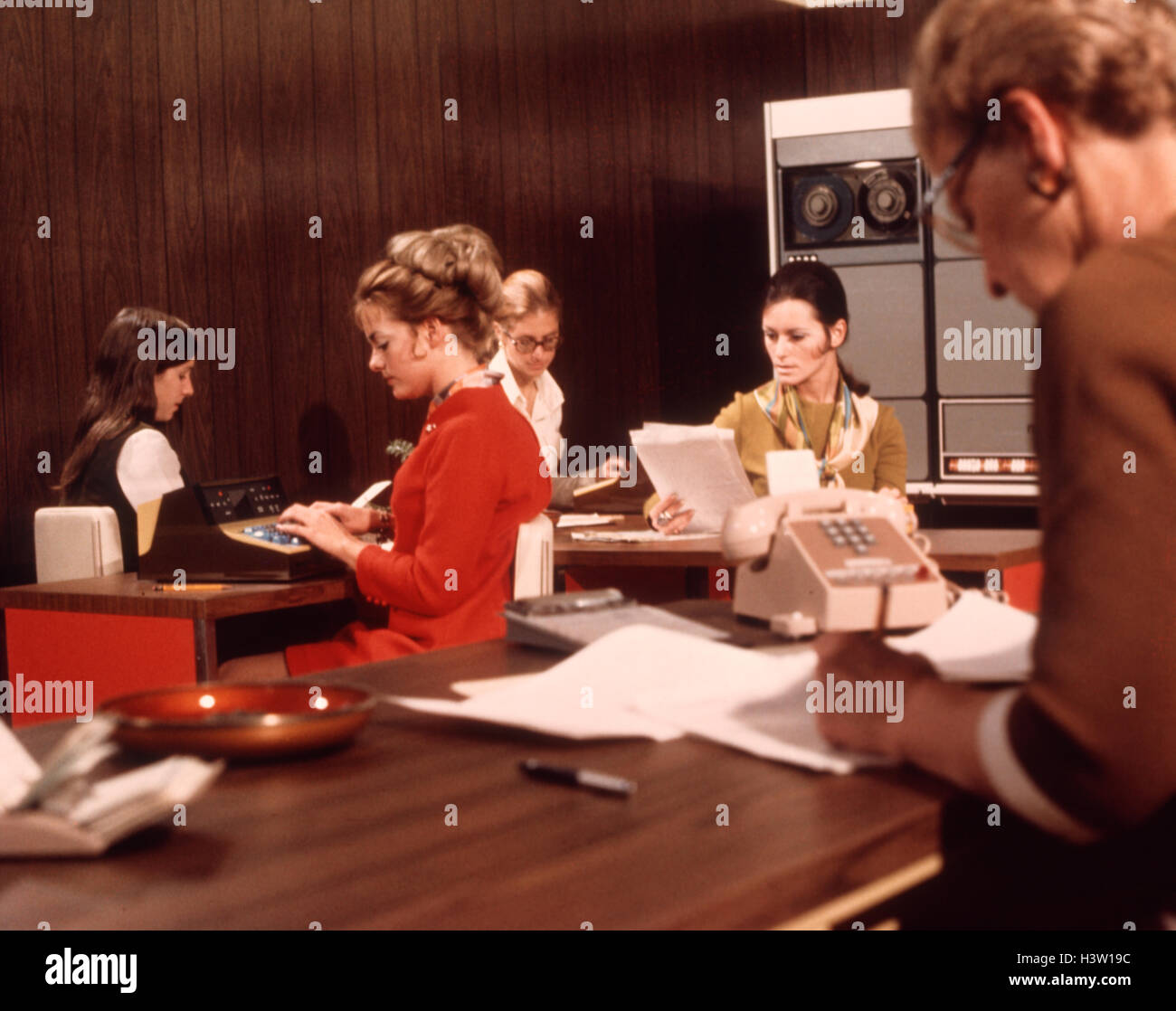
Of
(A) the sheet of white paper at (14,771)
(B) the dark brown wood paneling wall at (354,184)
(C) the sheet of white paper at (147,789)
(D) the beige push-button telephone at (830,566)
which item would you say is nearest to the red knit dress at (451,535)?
(D) the beige push-button telephone at (830,566)

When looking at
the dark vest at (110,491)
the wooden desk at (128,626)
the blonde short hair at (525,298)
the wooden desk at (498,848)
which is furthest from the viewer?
the blonde short hair at (525,298)

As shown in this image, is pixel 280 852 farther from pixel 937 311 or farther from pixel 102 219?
pixel 937 311

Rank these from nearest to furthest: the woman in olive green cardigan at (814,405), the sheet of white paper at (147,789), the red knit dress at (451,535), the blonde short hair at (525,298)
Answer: the sheet of white paper at (147,789) → the red knit dress at (451,535) → the woman in olive green cardigan at (814,405) → the blonde short hair at (525,298)

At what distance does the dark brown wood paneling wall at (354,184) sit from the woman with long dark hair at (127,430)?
0.38 meters

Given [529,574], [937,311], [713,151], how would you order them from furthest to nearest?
[713,151], [937,311], [529,574]

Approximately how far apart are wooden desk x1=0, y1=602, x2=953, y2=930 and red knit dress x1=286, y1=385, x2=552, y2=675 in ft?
4.67

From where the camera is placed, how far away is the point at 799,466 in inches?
118

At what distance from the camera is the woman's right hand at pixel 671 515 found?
367 cm

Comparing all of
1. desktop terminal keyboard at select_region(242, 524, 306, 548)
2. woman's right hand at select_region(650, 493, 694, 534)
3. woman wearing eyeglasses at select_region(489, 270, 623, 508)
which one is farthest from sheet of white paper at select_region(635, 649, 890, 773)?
woman wearing eyeglasses at select_region(489, 270, 623, 508)

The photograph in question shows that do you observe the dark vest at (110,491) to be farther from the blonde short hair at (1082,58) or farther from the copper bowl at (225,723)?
the blonde short hair at (1082,58)

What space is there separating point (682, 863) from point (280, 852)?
262 mm

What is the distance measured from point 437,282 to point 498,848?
2.13 m

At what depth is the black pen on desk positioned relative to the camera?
38.4 inches
